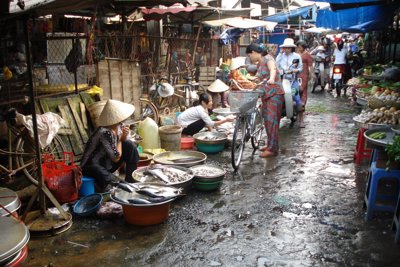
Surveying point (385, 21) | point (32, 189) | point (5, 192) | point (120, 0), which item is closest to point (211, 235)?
point (5, 192)

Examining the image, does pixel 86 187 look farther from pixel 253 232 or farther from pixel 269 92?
pixel 269 92

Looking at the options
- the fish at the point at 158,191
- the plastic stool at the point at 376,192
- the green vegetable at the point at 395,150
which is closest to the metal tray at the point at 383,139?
the green vegetable at the point at 395,150

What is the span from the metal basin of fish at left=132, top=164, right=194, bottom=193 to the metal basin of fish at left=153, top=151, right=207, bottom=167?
0.40 metres

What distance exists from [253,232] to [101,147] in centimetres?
253

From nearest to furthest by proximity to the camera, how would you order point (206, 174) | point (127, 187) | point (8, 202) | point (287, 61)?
point (8, 202)
point (127, 187)
point (206, 174)
point (287, 61)

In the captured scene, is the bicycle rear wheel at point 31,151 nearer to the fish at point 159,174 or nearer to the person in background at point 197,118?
the fish at point 159,174

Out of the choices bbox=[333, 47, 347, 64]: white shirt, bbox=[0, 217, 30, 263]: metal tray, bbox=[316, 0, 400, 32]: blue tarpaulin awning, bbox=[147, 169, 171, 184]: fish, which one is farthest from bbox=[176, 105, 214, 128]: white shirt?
bbox=[333, 47, 347, 64]: white shirt

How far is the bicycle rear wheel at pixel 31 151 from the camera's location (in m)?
5.64

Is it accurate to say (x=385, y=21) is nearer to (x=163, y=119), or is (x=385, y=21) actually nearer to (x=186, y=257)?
(x=163, y=119)

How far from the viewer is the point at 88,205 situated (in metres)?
5.20

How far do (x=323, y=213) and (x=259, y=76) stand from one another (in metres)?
3.34

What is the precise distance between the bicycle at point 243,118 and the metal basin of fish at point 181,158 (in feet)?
2.06

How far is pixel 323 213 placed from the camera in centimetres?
514

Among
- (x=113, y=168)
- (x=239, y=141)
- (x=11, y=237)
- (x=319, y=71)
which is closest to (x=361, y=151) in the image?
(x=239, y=141)
